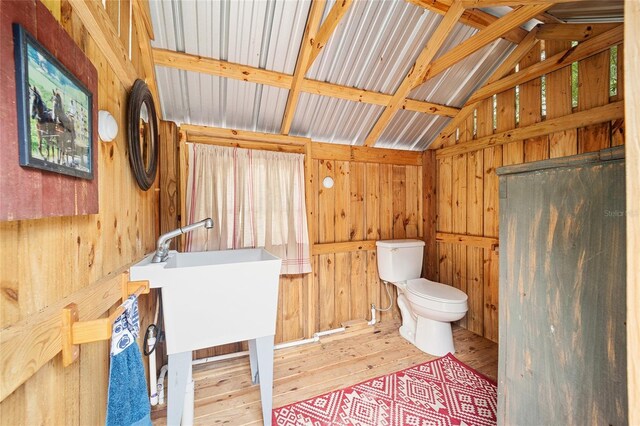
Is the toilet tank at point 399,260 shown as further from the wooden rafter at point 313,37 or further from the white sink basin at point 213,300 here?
the wooden rafter at point 313,37

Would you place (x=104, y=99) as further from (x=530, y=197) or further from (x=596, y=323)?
(x=596, y=323)

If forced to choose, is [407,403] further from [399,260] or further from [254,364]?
[399,260]

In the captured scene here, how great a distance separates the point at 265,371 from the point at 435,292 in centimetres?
150

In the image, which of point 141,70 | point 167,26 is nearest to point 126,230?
point 141,70

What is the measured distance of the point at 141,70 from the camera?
1471mm

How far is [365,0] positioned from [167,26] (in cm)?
117

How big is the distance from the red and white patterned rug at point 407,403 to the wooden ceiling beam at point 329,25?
7.32 ft

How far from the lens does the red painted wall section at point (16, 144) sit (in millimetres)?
464

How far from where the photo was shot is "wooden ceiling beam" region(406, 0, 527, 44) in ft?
4.99

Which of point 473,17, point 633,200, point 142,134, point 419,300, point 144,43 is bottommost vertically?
point 419,300

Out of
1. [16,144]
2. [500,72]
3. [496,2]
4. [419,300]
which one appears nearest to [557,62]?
[500,72]

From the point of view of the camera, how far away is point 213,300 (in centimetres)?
130

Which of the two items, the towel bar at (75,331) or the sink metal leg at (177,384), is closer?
the towel bar at (75,331)

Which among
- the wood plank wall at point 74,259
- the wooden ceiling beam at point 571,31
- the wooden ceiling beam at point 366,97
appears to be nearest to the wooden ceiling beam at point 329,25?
the wooden ceiling beam at point 366,97
